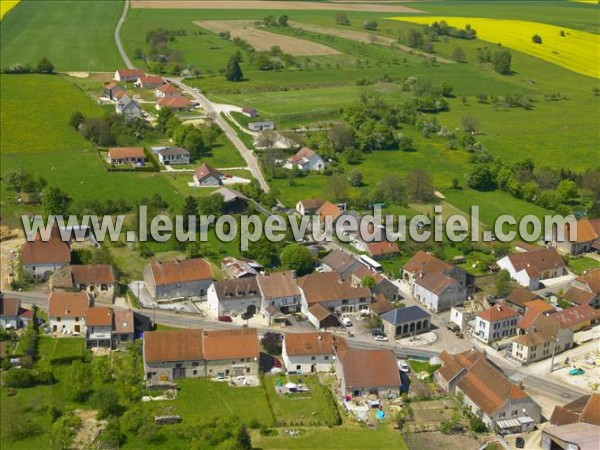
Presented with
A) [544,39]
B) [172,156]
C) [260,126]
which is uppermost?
[544,39]

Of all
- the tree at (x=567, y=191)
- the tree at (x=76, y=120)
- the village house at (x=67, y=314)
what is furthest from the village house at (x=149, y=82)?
the village house at (x=67, y=314)

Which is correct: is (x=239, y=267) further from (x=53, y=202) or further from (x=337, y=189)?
(x=53, y=202)

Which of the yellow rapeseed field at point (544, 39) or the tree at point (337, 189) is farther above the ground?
the yellow rapeseed field at point (544, 39)

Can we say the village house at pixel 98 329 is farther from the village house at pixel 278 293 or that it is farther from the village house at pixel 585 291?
the village house at pixel 585 291

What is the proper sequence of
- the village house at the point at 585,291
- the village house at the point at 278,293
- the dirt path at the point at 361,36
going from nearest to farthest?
the village house at the point at 278,293 → the village house at the point at 585,291 → the dirt path at the point at 361,36

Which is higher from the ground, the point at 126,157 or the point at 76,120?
the point at 76,120

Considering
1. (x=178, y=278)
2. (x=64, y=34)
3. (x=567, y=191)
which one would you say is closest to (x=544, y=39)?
(x=567, y=191)
